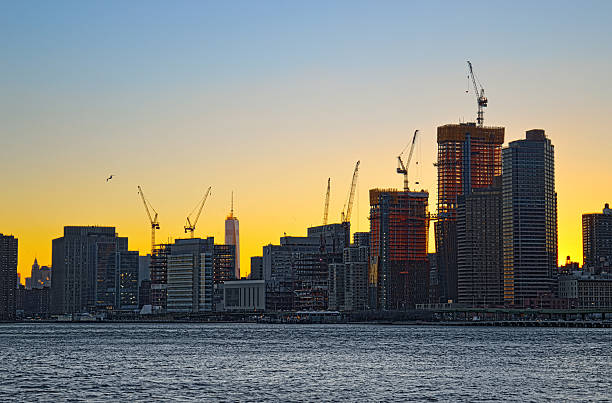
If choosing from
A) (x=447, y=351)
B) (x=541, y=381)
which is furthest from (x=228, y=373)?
(x=447, y=351)

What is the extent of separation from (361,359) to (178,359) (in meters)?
30.4

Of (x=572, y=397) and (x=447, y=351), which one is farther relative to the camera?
(x=447, y=351)

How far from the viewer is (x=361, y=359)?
6565 inches

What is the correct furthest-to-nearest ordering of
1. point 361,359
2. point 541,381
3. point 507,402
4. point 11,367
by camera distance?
point 361,359 → point 11,367 → point 541,381 → point 507,402

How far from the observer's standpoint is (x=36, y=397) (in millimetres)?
106625

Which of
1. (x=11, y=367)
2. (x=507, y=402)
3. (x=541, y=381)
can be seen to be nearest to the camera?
(x=507, y=402)

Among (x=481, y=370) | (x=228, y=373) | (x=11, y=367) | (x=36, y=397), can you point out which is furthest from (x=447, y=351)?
(x=36, y=397)

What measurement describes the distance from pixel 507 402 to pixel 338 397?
17652 mm

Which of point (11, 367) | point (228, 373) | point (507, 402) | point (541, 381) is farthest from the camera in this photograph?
point (11, 367)

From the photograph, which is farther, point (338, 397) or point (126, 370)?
point (126, 370)

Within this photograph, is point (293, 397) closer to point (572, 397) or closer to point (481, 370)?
point (572, 397)

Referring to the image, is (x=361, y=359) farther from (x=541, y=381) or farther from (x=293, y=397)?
(x=293, y=397)

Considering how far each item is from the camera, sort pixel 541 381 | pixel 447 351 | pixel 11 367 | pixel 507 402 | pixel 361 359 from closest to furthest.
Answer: pixel 507 402 < pixel 541 381 < pixel 11 367 < pixel 361 359 < pixel 447 351

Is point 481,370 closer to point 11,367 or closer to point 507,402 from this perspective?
point 507,402
